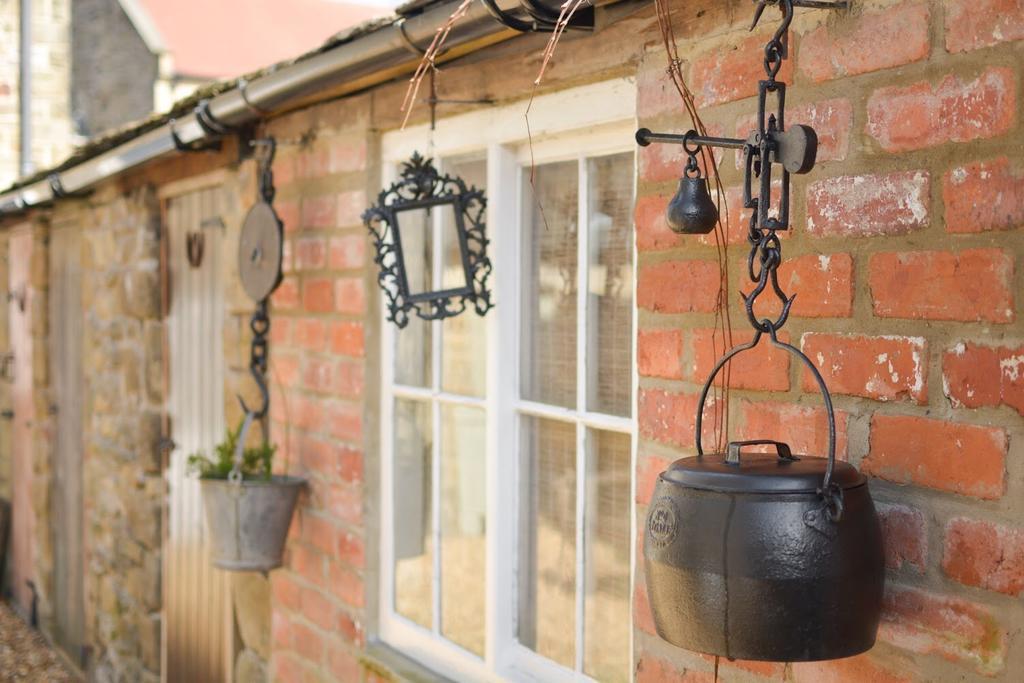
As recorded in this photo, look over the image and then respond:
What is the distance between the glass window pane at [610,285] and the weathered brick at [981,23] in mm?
920

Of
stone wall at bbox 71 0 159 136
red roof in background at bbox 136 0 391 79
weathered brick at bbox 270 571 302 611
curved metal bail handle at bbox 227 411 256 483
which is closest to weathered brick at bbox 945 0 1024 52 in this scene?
curved metal bail handle at bbox 227 411 256 483

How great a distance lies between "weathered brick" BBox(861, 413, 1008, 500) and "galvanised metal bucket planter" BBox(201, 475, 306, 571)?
2191 millimetres

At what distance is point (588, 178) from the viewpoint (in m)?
2.64

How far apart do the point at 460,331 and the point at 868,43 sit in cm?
153

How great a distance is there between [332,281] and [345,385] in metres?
0.32

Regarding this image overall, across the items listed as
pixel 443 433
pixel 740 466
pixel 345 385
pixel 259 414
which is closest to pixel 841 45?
pixel 740 466

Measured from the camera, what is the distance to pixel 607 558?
102 inches

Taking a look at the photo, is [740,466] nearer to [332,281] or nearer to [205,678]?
[332,281]

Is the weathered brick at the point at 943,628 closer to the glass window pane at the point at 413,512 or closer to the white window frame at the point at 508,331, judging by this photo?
the white window frame at the point at 508,331

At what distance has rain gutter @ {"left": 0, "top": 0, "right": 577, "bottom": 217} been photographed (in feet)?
8.45

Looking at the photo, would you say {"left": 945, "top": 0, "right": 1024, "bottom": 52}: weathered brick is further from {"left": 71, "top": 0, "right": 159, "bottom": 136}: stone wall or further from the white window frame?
{"left": 71, "top": 0, "right": 159, "bottom": 136}: stone wall

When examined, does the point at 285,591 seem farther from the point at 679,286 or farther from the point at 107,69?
the point at 107,69

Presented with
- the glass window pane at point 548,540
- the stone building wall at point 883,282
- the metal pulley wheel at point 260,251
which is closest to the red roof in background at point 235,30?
the metal pulley wheel at point 260,251

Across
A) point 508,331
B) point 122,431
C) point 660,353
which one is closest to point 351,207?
point 508,331
